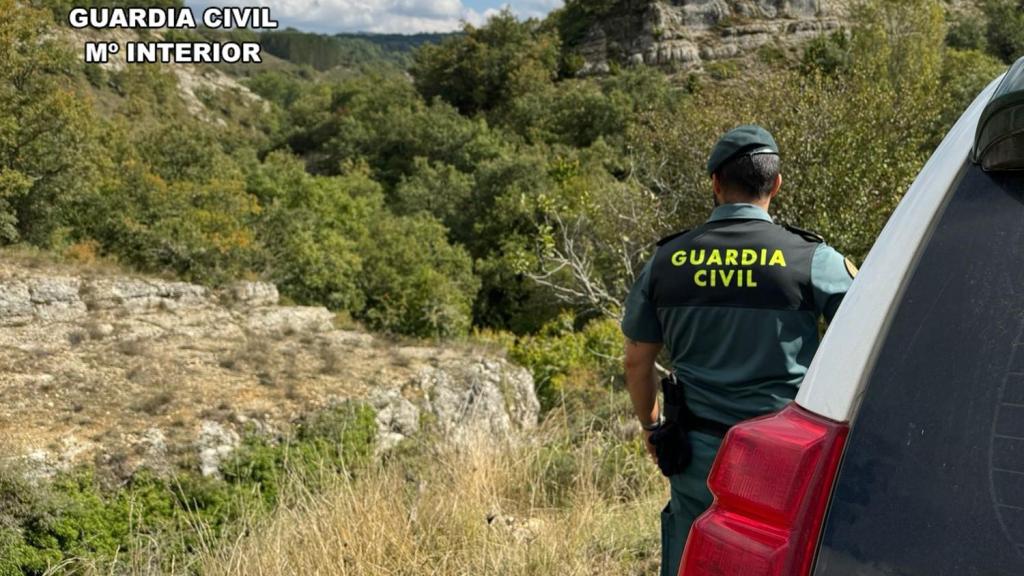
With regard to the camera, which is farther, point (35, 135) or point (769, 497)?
point (35, 135)

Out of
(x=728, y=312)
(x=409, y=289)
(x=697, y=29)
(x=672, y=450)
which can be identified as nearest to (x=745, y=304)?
(x=728, y=312)

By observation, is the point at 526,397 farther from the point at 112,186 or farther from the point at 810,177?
the point at 112,186

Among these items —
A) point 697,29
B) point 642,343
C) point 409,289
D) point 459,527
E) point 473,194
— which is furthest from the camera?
point 697,29

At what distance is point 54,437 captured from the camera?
7.41 m

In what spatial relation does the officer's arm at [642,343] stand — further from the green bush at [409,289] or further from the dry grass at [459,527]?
the green bush at [409,289]

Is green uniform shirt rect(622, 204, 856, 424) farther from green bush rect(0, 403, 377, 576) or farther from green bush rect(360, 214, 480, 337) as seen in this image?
green bush rect(360, 214, 480, 337)

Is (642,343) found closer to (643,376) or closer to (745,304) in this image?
→ (643,376)

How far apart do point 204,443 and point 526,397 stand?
4.53 meters

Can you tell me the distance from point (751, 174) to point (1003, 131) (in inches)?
48.8

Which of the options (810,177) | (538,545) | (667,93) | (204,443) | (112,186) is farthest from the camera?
(667,93)

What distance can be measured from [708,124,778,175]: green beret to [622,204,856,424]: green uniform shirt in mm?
141

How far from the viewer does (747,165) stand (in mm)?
2117

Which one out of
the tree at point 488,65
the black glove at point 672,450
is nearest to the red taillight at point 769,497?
the black glove at point 672,450

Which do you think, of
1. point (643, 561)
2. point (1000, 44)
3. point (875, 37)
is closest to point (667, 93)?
point (875, 37)
